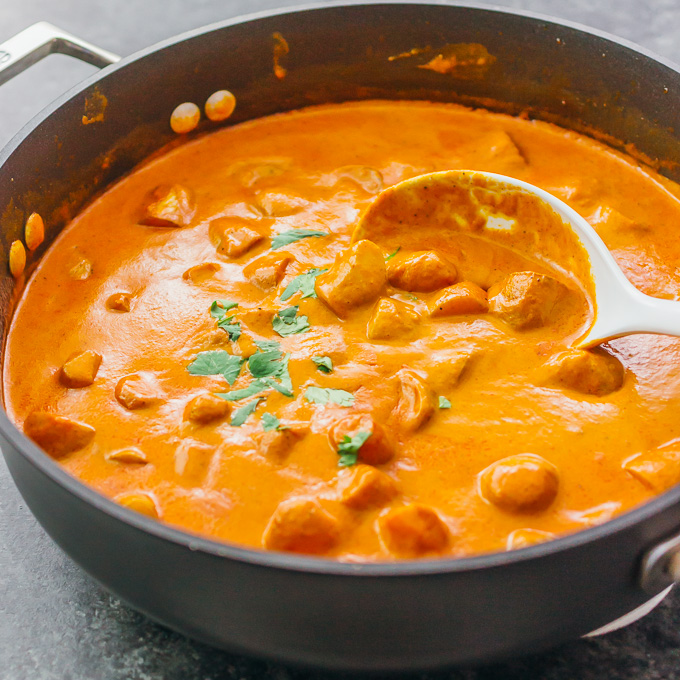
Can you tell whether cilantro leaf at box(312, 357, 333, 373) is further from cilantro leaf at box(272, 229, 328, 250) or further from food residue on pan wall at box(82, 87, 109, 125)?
food residue on pan wall at box(82, 87, 109, 125)

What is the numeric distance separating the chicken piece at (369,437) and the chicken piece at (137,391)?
1.46ft

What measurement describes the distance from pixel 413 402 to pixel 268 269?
0.60 metres

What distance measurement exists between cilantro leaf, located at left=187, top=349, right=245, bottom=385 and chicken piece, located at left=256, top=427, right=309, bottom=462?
21 centimetres

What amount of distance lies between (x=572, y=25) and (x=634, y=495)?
1579mm

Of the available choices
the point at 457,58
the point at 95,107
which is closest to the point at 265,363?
Result: the point at 95,107

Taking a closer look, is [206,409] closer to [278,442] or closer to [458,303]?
[278,442]

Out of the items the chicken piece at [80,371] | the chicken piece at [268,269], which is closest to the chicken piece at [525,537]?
the chicken piece at [268,269]

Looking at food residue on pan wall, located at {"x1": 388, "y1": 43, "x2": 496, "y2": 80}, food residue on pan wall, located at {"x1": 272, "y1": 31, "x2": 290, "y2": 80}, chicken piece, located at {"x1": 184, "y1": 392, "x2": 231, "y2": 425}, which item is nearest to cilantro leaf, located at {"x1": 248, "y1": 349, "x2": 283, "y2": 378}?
chicken piece, located at {"x1": 184, "y1": 392, "x2": 231, "y2": 425}

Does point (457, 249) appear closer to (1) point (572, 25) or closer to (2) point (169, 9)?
(1) point (572, 25)

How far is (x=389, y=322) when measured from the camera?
2.04m

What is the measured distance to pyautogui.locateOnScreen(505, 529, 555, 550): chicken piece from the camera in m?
1.64

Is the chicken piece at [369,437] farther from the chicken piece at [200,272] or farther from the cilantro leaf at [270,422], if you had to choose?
the chicken piece at [200,272]

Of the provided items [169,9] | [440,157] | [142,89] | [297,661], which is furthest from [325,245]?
[169,9]

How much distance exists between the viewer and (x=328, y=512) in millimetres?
1710
